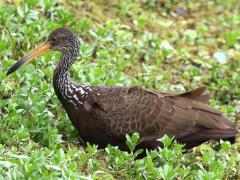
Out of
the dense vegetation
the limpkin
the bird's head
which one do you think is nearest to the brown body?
the limpkin

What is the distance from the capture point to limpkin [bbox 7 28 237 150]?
7.54 metres

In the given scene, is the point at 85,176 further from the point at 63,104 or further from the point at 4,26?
the point at 4,26

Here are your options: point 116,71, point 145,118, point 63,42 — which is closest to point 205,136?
point 145,118

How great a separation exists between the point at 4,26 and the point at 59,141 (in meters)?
2.47

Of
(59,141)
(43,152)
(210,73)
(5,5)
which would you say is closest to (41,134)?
(59,141)

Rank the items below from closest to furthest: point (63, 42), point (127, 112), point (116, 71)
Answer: point (127, 112) < point (63, 42) < point (116, 71)

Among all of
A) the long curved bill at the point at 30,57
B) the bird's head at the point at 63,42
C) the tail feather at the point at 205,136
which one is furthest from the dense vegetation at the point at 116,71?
the bird's head at the point at 63,42

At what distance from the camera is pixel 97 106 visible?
761 centimetres

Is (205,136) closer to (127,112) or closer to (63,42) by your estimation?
(127,112)

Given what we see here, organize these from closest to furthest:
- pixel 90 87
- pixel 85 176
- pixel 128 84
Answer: pixel 85 176
pixel 90 87
pixel 128 84

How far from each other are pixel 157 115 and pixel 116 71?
1.72 meters

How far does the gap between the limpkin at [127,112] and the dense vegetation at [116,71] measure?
0.76 ft

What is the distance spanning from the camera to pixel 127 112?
7.63 meters

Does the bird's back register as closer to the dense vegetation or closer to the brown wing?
the brown wing
